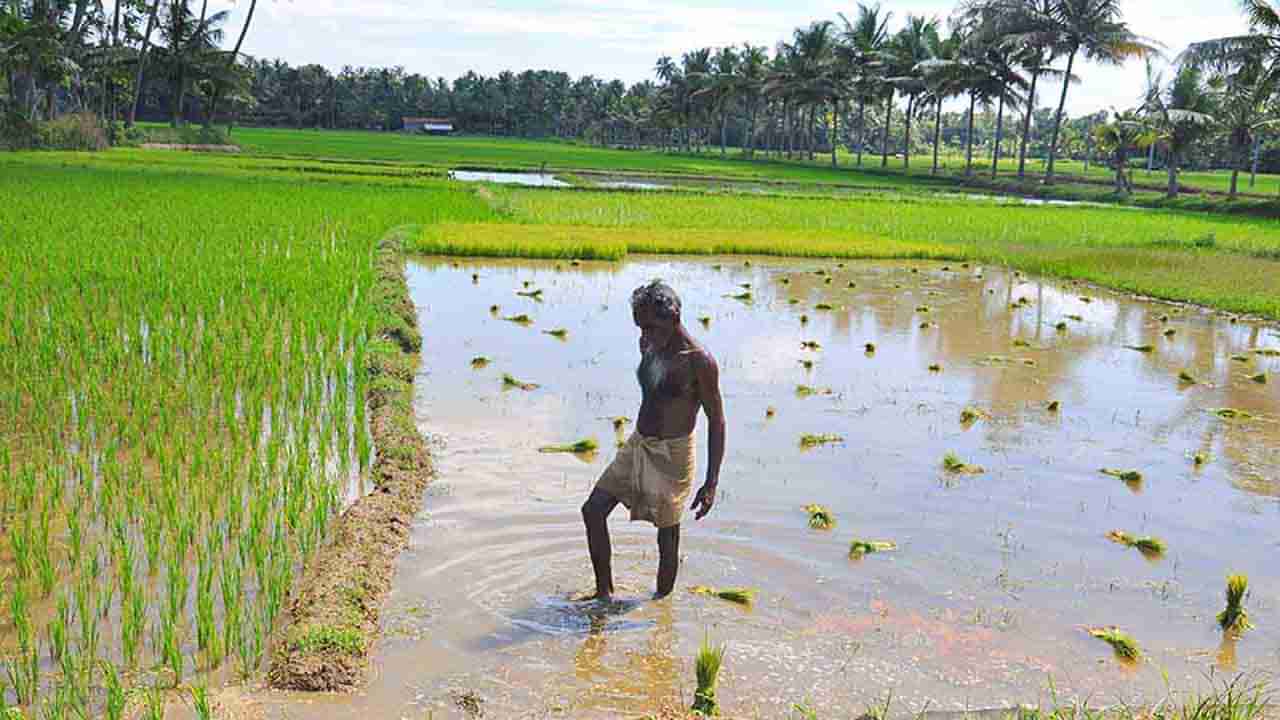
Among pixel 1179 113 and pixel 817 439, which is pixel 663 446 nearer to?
pixel 817 439

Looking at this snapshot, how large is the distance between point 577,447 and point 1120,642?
278 cm

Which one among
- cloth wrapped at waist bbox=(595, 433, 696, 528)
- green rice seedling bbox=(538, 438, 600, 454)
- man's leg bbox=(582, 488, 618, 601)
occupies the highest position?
cloth wrapped at waist bbox=(595, 433, 696, 528)

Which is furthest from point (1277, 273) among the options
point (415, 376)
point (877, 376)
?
point (415, 376)

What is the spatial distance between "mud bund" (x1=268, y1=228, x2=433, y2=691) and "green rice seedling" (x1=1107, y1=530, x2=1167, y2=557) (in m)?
2.91

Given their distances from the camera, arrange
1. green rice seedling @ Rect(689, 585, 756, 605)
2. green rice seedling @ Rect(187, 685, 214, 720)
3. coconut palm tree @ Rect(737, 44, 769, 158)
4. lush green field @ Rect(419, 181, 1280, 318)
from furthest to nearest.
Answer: coconut palm tree @ Rect(737, 44, 769, 158), lush green field @ Rect(419, 181, 1280, 318), green rice seedling @ Rect(689, 585, 756, 605), green rice seedling @ Rect(187, 685, 214, 720)

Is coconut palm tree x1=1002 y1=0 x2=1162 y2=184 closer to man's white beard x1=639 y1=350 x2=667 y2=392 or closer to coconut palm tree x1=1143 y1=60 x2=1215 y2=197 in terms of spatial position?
coconut palm tree x1=1143 y1=60 x2=1215 y2=197

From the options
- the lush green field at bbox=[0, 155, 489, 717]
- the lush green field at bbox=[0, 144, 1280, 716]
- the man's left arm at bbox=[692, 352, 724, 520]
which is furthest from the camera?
the man's left arm at bbox=[692, 352, 724, 520]

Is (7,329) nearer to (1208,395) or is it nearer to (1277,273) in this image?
(1208,395)

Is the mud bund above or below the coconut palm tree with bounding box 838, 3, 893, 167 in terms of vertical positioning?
below

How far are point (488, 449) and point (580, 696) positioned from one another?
262 cm

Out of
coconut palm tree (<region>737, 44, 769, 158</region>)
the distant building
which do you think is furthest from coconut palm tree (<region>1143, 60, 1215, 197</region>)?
the distant building

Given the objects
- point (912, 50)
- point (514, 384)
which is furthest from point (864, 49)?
point (514, 384)

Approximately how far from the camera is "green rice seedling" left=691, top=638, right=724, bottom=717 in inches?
121

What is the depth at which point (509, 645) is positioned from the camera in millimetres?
3572
